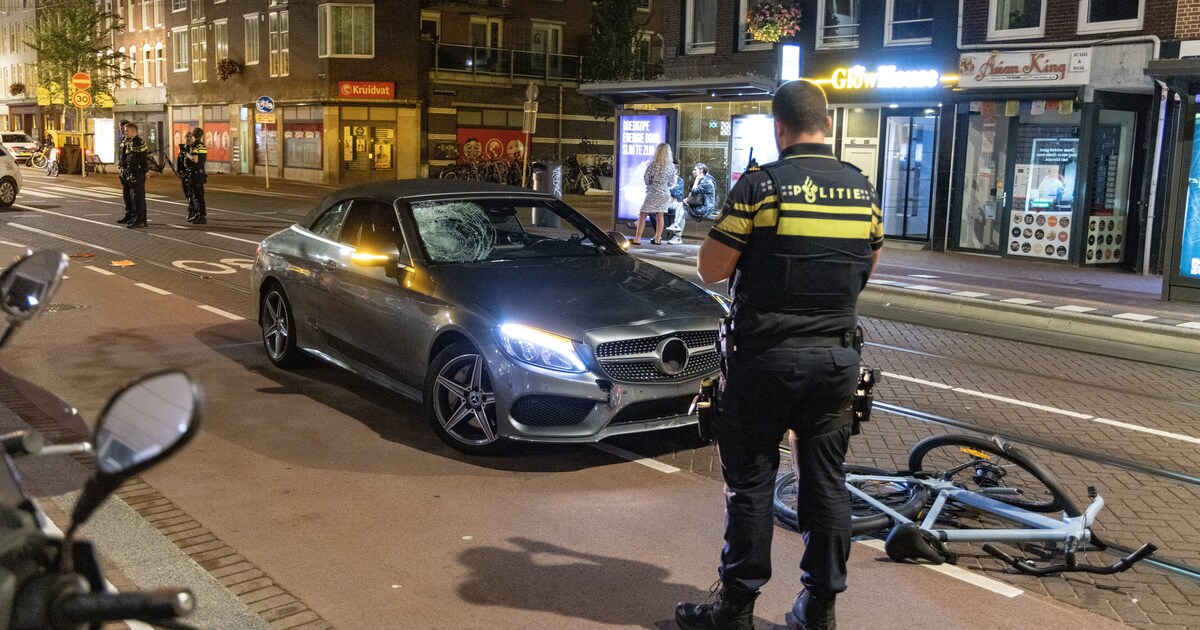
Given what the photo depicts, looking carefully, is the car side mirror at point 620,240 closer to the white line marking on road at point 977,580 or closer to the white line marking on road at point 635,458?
the white line marking on road at point 635,458

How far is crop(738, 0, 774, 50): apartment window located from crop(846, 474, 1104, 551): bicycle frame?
2052 centimetres

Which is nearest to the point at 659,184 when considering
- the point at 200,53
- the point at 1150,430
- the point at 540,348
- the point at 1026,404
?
the point at 1026,404

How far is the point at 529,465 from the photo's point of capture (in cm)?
631

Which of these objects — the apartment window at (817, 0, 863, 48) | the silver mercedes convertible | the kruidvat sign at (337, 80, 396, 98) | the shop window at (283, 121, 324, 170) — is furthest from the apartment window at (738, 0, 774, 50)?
the shop window at (283, 121, 324, 170)

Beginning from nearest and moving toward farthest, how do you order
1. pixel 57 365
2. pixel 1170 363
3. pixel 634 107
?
pixel 57 365
pixel 1170 363
pixel 634 107

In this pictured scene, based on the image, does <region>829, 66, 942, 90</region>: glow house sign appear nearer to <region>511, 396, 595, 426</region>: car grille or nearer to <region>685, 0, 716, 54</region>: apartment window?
<region>685, 0, 716, 54</region>: apartment window

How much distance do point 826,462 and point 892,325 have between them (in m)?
9.05

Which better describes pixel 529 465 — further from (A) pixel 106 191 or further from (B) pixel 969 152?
(A) pixel 106 191

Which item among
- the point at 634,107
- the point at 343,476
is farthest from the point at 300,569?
the point at 634,107

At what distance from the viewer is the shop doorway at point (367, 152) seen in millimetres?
45125

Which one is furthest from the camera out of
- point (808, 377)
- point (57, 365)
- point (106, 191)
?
point (106, 191)

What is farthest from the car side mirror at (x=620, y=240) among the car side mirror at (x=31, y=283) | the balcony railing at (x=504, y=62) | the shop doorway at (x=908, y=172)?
the balcony railing at (x=504, y=62)

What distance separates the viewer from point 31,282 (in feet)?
8.39

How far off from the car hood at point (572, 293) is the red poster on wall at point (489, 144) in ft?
131
